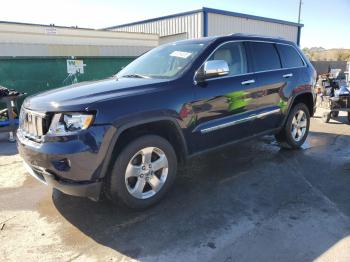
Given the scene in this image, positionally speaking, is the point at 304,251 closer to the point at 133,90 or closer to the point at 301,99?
the point at 133,90

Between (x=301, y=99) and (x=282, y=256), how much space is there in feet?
12.0

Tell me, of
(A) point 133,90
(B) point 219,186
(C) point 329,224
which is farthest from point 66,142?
(C) point 329,224

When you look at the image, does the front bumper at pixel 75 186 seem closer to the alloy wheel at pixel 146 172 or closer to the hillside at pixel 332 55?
the alloy wheel at pixel 146 172

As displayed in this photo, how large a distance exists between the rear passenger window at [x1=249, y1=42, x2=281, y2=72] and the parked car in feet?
0.05

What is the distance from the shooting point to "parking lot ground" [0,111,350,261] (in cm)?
303

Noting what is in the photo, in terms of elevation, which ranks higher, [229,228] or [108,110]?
[108,110]

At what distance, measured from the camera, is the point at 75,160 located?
314 cm

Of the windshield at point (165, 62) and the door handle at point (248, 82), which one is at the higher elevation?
the windshield at point (165, 62)

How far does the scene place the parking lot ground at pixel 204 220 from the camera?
303 cm

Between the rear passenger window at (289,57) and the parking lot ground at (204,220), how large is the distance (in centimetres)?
165

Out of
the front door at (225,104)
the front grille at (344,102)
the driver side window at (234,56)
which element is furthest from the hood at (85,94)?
the front grille at (344,102)

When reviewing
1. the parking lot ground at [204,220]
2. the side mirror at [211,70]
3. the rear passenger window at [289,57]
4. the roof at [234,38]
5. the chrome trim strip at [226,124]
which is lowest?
the parking lot ground at [204,220]

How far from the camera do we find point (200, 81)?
405cm

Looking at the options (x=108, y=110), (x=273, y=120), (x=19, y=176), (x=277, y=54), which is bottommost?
(x=19, y=176)
